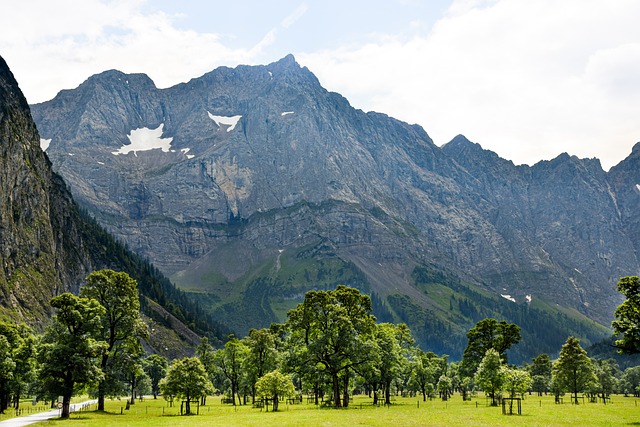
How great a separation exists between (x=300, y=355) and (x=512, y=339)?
4844cm

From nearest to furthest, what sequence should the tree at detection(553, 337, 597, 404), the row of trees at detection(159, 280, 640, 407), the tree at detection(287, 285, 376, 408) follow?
the tree at detection(287, 285, 376, 408) < the row of trees at detection(159, 280, 640, 407) < the tree at detection(553, 337, 597, 404)

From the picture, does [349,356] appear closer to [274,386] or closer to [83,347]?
[274,386]

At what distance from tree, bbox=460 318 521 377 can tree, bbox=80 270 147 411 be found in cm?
6626

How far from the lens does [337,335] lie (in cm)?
8112

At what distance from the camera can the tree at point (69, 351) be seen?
206 feet

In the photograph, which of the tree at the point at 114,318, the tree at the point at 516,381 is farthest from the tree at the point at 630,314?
the tree at the point at 114,318

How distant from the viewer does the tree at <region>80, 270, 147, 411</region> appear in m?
72.3

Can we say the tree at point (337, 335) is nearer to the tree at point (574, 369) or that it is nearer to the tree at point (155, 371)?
the tree at point (574, 369)

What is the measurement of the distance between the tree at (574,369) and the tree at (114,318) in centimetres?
8243

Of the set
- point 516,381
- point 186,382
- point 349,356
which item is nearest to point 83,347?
point 186,382

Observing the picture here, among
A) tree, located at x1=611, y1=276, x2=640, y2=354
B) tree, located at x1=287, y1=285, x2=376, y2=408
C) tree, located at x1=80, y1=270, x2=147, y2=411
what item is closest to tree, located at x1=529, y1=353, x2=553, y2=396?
tree, located at x1=287, y1=285, x2=376, y2=408

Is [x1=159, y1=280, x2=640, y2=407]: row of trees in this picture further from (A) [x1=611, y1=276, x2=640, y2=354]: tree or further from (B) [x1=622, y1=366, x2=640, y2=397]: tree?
(B) [x1=622, y1=366, x2=640, y2=397]: tree

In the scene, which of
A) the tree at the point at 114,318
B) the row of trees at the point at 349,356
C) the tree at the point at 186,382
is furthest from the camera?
the tree at the point at 186,382

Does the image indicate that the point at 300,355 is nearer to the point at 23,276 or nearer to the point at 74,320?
the point at 74,320
